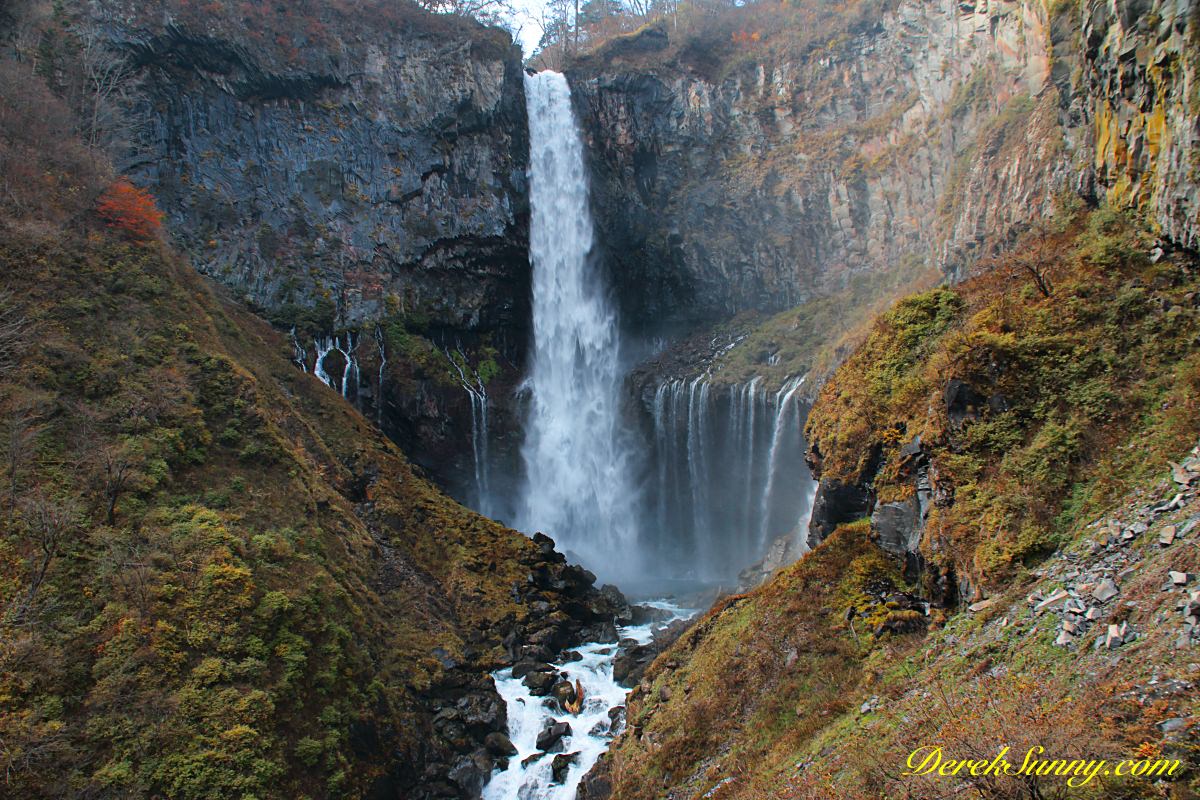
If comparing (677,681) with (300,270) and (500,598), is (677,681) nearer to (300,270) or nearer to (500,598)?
(500,598)

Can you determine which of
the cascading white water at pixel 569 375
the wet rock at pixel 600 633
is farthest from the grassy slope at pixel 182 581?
the cascading white water at pixel 569 375

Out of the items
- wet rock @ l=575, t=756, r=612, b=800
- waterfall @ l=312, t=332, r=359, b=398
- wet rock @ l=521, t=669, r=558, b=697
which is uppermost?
waterfall @ l=312, t=332, r=359, b=398

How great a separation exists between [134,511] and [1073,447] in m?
15.9

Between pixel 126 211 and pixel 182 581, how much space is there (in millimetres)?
12633

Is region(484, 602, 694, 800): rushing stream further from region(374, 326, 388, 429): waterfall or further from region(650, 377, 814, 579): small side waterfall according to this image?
region(374, 326, 388, 429): waterfall

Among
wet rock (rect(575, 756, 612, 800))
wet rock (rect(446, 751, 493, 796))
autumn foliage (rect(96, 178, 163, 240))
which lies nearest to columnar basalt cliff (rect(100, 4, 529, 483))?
autumn foliage (rect(96, 178, 163, 240))

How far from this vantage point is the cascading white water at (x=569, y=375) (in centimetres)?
3319

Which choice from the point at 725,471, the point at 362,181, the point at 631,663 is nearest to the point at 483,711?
the point at 631,663

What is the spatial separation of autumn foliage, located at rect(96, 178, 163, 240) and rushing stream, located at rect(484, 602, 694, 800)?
54.1 ft

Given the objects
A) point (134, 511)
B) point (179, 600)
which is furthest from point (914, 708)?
point (134, 511)

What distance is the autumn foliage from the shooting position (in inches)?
745

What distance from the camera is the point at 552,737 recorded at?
15.0 metres

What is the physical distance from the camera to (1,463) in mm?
12336

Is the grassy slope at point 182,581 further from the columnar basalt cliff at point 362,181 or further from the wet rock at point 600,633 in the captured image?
→ the columnar basalt cliff at point 362,181
